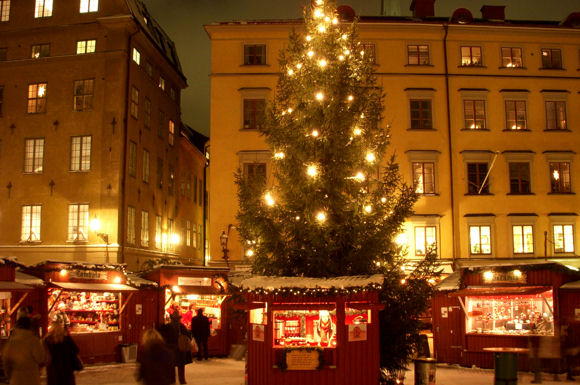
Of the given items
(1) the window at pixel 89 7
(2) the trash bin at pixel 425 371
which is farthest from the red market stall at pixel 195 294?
(1) the window at pixel 89 7

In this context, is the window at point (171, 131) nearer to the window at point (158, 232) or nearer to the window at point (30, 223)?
the window at point (158, 232)

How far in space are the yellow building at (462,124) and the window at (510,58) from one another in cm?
→ 6

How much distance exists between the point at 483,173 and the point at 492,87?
482cm

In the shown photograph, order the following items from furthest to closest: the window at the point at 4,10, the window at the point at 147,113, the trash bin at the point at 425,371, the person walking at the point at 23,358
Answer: the window at the point at 147,113
the window at the point at 4,10
the trash bin at the point at 425,371
the person walking at the point at 23,358

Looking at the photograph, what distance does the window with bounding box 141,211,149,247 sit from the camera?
35.3m

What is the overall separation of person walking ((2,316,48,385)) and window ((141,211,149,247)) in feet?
82.9

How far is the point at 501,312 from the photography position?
23.0 metres

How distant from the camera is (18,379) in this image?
9773 millimetres

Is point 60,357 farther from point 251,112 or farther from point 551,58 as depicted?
point 551,58

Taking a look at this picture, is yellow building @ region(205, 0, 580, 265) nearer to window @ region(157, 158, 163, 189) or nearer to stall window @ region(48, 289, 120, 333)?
window @ region(157, 158, 163, 189)

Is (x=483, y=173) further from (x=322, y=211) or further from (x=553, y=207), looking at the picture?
(x=322, y=211)

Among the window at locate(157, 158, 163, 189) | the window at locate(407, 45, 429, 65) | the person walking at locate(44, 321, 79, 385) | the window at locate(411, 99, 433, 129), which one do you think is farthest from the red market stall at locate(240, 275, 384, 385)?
the window at locate(157, 158, 163, 189)

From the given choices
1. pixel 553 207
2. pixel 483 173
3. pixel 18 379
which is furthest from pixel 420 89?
pixel 18 379

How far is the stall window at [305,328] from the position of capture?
51.7 feet
